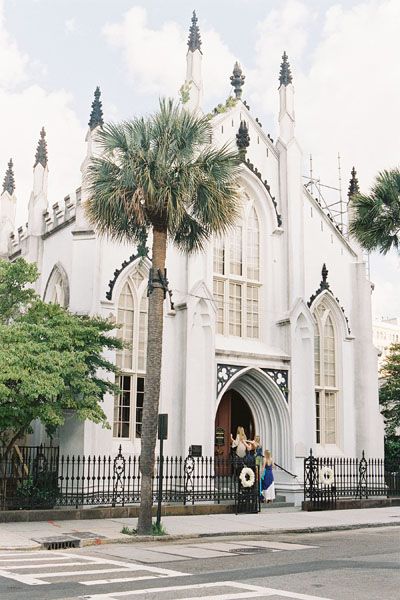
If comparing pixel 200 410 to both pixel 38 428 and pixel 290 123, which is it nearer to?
pixel 38 428

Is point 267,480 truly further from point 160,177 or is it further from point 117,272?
point 160,177

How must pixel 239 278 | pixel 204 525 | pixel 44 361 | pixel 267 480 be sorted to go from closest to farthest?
1. pixel 44 361
2. pixel 204 525
3. pixel 267 480
4. pixel 239 278

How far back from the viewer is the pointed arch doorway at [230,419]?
24.8 metres

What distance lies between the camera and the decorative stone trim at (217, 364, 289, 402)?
924 inches

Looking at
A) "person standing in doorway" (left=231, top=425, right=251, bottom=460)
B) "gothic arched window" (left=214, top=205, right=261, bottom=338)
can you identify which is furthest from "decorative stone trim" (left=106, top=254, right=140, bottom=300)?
"person standing in doorway" (left=231, top=425, right=251, bottom=460)

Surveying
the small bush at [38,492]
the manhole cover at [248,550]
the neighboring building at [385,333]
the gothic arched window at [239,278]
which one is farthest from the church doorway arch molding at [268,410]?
the neighboring building at [385,333]

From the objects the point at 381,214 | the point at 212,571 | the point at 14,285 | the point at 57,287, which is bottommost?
the point at 212,571

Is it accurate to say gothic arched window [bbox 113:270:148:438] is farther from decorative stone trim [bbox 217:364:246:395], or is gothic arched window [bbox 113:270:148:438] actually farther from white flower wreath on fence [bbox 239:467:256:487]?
white flower wreath on fence [bbox 239:467:256:487]

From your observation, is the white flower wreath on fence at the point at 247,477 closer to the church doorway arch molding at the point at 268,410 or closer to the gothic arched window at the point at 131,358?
the gothic arched window at the point at 131,358

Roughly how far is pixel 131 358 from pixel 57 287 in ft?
12.1

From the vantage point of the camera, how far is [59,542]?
46.1 ft

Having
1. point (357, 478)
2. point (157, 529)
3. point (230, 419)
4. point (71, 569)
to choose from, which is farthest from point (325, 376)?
point (71, 569)

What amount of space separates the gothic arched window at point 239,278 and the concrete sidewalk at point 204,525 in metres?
6.26

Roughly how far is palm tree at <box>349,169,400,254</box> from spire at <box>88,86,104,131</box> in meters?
8.24
